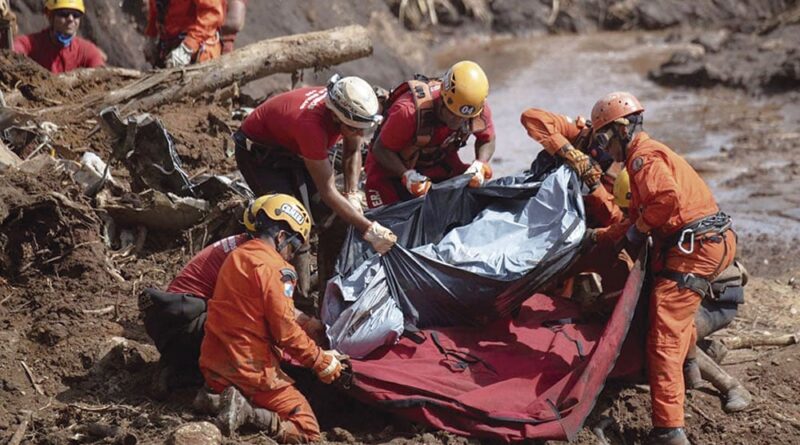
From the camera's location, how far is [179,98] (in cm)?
932

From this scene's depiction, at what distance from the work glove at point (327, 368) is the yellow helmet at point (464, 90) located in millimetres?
2025

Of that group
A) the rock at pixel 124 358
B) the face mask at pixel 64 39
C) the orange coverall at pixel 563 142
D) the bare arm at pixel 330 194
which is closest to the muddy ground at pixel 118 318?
the rock at pixel 124 358

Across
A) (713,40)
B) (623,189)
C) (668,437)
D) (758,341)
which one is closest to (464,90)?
(623,189)

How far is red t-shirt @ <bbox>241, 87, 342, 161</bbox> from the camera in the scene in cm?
659

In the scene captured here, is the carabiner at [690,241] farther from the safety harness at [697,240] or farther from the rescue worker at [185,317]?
the rescue worker at [185,317]

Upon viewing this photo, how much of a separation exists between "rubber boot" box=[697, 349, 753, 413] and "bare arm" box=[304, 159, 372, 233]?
7.61 ft

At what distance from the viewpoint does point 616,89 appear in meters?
16.0

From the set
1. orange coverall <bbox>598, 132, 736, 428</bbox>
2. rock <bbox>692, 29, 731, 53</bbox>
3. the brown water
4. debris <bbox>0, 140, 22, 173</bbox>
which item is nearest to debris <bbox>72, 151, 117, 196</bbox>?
debris <bbox>0, 140, 22, 173</bbox>

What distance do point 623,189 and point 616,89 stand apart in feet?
31.1

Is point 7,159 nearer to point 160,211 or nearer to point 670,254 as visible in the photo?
point 160,211

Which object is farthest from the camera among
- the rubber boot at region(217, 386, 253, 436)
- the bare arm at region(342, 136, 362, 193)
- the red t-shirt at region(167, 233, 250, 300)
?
the bare arm at region(342, 136, 362, 193)

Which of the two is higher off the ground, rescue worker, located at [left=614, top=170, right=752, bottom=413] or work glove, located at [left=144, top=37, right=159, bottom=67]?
work glove, located at [left=144, top=37, right=159, bottom=67]

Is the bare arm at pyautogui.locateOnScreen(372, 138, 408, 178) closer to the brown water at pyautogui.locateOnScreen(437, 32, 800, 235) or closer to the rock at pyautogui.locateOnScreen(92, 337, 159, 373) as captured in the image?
the rock at pyautogui.locateOnScreen(92, 337, 159, 373)

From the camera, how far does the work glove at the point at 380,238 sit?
649cm
